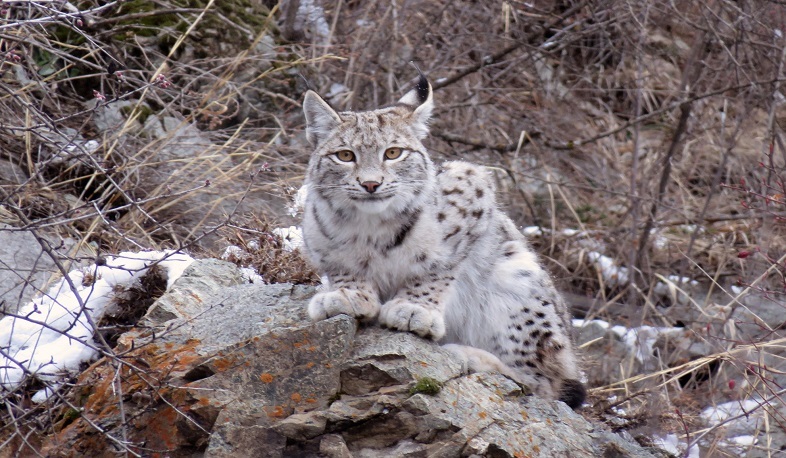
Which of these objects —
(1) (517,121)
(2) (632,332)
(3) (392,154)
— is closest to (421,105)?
(3) (392,154)

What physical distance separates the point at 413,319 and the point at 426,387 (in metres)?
0.41

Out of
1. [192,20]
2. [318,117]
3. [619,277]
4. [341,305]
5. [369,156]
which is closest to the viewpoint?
[341,305]

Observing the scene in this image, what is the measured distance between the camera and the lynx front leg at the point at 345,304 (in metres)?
4.40

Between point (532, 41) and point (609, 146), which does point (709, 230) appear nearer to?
point (609, 146)

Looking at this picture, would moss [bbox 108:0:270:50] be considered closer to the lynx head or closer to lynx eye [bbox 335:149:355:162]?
the lynx head

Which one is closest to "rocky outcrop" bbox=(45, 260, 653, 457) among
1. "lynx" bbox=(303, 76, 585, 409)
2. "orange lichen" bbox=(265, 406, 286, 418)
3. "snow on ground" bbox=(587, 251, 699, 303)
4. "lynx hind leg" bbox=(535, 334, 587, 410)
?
"orange lichen" bbox=(265, 406, 286, 418)

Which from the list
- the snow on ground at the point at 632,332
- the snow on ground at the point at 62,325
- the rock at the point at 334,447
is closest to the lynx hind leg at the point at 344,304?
the rock at the point at 334,447

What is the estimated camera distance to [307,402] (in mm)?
4152

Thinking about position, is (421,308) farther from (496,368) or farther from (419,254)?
(496,368)

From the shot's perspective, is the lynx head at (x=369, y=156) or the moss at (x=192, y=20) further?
the moss at (x=192, y=20)

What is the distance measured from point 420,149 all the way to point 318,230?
676 mm

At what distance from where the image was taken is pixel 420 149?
4879 millimetres

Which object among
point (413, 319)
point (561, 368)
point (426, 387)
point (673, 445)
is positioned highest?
point (413, 319)

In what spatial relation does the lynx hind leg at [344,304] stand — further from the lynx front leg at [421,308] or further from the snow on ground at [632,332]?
the snow on ground at [632,332]
